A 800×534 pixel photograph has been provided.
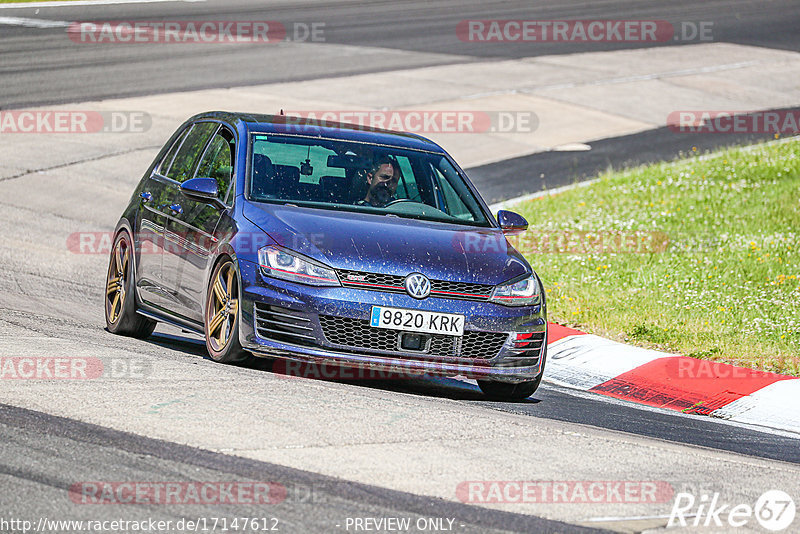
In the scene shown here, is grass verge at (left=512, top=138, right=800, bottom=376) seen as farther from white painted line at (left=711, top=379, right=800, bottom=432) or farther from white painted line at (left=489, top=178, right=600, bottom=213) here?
white painted line at (left=711, top=379, right=800, bottom=432)

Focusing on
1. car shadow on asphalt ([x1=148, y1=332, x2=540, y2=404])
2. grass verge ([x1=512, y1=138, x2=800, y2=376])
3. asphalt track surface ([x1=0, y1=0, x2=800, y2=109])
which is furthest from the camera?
asphalt track surface ([x1=0, y1=0, x2=800, y2=109])

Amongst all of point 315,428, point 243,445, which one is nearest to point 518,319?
point 315,428

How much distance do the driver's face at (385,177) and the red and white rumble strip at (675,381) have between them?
6.61ft

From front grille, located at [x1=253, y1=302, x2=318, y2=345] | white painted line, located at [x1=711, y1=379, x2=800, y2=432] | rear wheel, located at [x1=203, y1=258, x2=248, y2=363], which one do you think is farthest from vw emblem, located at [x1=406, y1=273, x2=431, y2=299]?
white painted line, located at [x1=711, y1=379, x2=800, y2=432]

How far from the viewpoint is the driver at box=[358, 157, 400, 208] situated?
866 cm

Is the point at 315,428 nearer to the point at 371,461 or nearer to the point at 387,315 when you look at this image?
the point at 371,461

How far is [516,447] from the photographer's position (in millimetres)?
6289

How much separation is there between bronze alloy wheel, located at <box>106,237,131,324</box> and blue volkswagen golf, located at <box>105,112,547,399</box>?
3 cm

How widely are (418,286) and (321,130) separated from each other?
1933 millimetres

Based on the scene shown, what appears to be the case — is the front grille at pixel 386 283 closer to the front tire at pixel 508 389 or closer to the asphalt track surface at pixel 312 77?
the asphalt track surface at pixel 312 77

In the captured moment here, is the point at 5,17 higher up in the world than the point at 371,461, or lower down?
higher up

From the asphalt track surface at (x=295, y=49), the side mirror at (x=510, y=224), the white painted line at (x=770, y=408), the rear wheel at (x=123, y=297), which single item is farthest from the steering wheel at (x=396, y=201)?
the asphalt track surface at (x=295, y=49)

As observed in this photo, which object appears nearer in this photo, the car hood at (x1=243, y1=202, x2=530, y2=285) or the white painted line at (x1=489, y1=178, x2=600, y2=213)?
the car hood at (x1=243, y1=202, x2=530, y2=285)

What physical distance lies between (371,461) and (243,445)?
581 mm
